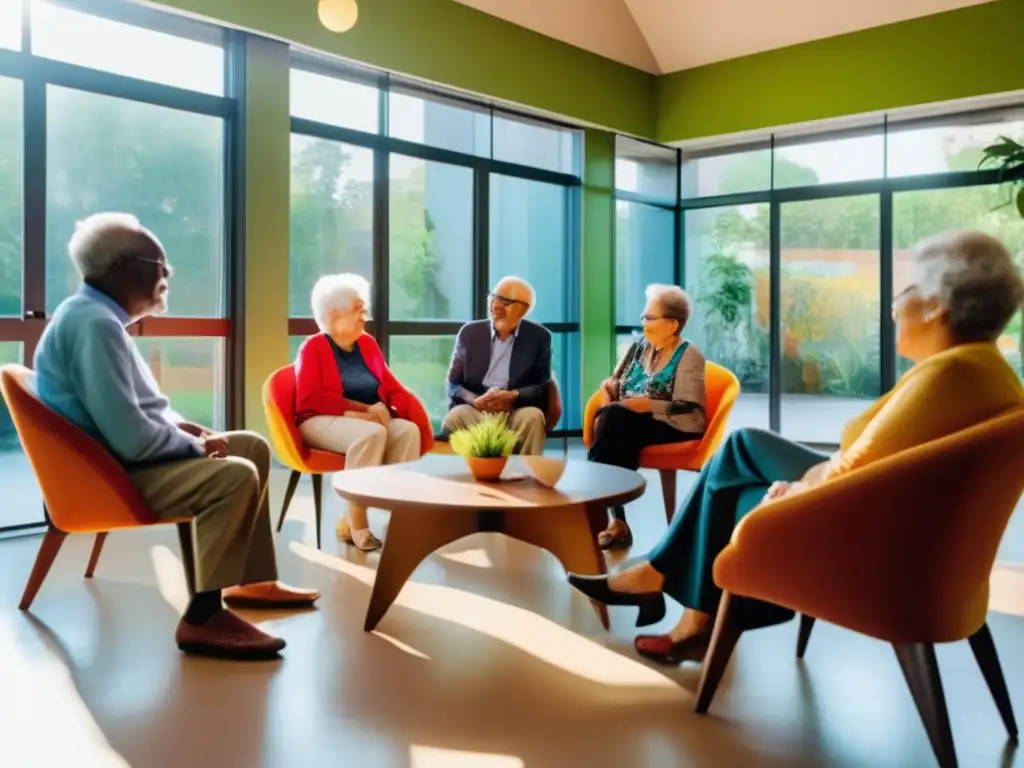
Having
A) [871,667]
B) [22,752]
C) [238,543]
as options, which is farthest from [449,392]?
[22,752]

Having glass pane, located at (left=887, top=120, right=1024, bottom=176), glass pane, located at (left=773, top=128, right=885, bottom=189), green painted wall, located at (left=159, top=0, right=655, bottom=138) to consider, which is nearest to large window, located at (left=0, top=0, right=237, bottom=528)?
green painted wall, located at (left=159, top=0, right=655, bottom=138)

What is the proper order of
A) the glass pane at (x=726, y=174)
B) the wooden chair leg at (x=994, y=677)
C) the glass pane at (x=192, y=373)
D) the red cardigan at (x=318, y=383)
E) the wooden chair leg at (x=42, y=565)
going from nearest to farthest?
the wooden chair leg at (x=994, y=677) < the wooden chair leg at (x=42, y=565) < the red cardigan at (x=318, y=383) < the glass pane at (x=192, y=373) < the glass pane at (x=726, y=174)

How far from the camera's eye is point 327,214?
20.7 ft

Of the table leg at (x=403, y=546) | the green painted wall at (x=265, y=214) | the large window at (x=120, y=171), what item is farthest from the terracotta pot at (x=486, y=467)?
the green painted wall at (x=265, y=214)

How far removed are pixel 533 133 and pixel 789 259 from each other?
256cm

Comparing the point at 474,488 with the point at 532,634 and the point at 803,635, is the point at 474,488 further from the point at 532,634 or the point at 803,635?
the point at 803,635

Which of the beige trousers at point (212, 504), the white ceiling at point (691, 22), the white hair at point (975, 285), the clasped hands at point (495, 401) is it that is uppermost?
the white ceiling at point (691, 22)

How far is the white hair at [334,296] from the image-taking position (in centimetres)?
462

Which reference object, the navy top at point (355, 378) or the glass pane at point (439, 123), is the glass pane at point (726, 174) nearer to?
the glass pane at point (439, 123)

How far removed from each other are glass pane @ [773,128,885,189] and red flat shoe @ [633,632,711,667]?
617 cm

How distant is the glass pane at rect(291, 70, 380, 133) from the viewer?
239 inches

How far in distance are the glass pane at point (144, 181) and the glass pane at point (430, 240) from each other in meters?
1.39

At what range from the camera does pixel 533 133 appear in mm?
7820

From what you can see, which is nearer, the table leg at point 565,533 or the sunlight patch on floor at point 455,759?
the sunlight patch on floor at point 455,759
